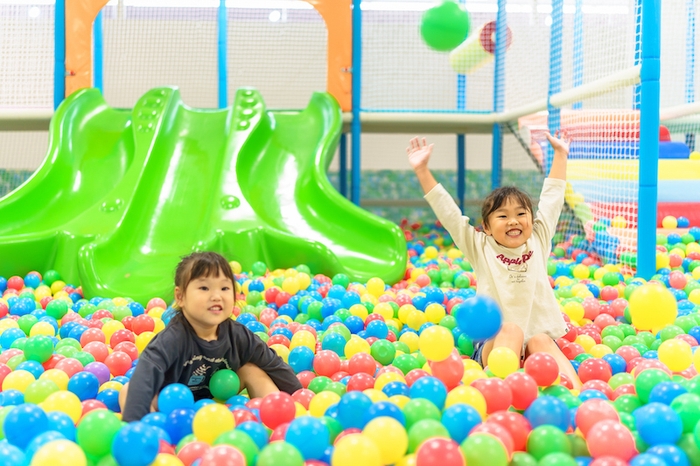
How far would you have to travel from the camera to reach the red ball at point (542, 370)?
1.74 metres

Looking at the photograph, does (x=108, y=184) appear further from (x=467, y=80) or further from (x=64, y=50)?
(x=467, y=80)

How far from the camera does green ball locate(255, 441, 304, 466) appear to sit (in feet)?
4.13

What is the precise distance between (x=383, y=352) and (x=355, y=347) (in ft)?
0.35

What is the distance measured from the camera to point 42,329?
2502mm

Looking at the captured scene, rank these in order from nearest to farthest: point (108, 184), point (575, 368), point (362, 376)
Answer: point (362, 376) < point (575, 368) < point (108, 184)

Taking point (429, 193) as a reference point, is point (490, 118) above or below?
above

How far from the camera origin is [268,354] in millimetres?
1931

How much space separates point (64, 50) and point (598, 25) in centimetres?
337

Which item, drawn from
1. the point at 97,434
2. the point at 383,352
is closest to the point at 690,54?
the point at 383,352

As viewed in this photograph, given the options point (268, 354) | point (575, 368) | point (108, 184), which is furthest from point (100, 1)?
point (575, 368)

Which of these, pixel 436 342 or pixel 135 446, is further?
pixel 436 342

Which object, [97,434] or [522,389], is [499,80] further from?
[97,434]

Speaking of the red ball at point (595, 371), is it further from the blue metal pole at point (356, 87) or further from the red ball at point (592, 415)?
the blue metal pole at point (356, 87)

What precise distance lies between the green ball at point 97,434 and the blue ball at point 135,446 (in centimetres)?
6
